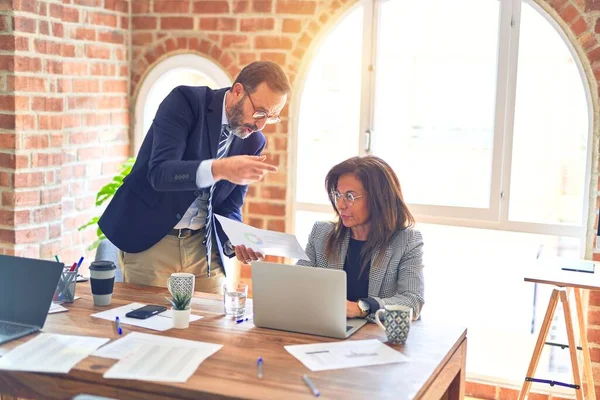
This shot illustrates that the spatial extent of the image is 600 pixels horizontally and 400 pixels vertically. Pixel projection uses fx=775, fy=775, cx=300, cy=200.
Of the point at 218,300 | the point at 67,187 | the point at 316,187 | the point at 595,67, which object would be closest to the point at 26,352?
the point at 218,300

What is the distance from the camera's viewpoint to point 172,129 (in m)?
2.85

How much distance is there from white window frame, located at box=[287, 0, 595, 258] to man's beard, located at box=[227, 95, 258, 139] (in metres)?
1.30

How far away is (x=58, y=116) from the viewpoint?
149 inches

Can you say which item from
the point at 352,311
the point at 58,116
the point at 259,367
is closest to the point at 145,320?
the point at 259,367

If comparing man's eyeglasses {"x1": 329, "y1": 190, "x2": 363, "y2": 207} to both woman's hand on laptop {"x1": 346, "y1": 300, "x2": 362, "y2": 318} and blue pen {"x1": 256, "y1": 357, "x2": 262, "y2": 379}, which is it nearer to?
woman's hand on laptop {"x1": 346, "y1": 300, "x2": 362, "y2": 318}

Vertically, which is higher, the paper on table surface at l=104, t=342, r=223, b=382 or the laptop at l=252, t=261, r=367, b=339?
the laptop at l=252, t=261, r=367, b=339


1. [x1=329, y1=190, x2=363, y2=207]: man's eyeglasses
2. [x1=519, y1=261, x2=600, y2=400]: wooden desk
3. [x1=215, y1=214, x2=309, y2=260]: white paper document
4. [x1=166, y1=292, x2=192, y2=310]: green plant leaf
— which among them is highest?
[x1=329, y1=190, x2=363, y2=207]: man's eyeglasses

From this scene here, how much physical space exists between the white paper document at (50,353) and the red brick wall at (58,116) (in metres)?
1.51

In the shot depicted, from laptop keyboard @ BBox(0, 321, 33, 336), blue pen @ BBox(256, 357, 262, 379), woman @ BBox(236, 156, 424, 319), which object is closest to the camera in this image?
blue pen @ BBox(256, 357, 262, 379)

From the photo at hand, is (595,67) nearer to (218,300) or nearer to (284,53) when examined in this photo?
(284,53)

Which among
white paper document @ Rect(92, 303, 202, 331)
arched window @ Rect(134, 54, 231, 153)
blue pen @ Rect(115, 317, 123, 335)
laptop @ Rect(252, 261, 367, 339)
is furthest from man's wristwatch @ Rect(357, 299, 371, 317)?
arched window @ Rect(134, 54, 231, 153)

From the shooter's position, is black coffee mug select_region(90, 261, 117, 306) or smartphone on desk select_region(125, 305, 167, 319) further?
black coffee mug select_region(90, 261, 117, 306)

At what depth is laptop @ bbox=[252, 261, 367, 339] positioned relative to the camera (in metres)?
2.32

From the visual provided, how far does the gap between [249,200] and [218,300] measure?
1614mm
